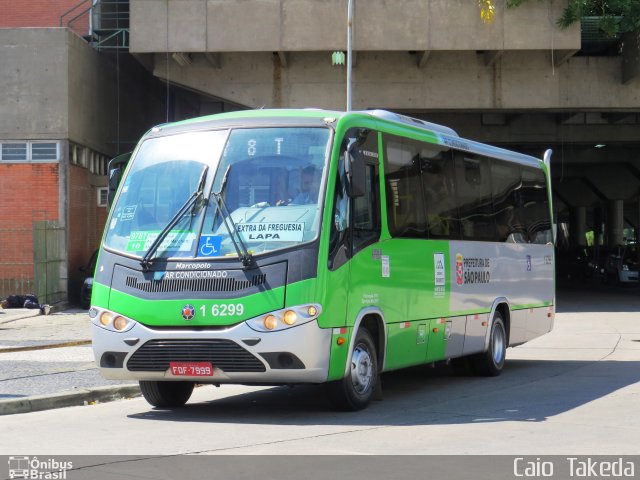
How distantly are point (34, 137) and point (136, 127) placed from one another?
907cm

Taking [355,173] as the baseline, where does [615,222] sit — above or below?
above

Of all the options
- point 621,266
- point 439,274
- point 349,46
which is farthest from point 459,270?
point 621,266

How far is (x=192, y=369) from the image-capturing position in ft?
34.3

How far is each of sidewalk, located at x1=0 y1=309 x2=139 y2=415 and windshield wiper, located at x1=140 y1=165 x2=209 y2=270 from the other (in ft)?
7.85

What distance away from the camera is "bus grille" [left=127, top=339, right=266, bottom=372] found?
10344mm

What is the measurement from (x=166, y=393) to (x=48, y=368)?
4.13 meters

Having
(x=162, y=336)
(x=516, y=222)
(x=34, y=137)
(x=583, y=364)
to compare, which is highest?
(x=34, y=137)

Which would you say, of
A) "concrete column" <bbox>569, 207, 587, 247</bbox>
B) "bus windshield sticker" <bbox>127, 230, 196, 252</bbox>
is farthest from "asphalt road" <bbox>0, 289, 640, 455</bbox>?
"concrete column" <bbox>569, 207, 587, 247</bbox>

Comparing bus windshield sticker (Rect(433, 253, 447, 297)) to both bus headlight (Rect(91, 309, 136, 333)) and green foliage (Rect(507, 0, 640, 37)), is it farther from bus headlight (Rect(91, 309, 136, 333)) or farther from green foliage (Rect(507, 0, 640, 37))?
green foliage (Rect(507, 0, 640, 37))

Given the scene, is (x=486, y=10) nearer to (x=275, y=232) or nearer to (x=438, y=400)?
(x=438, y=400)
